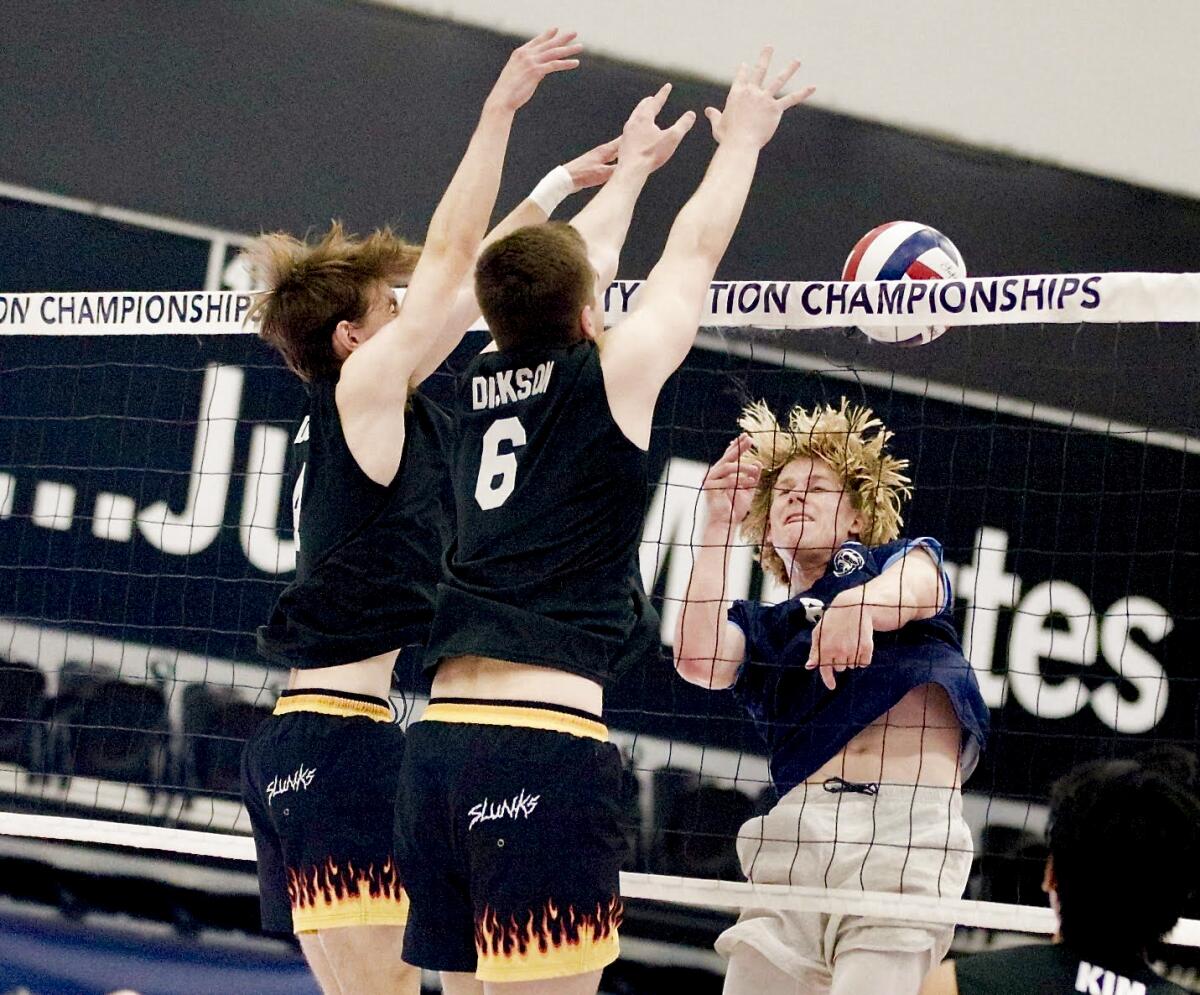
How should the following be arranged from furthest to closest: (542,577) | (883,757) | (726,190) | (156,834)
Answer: (156,834), (883,757), (726,190), (542,577)

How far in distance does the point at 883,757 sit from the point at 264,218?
3.92m

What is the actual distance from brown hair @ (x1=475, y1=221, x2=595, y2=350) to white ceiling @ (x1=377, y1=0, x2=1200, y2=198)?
375 cm

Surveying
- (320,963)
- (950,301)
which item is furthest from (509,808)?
(950,301)

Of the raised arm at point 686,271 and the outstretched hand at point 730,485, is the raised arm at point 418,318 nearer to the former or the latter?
the raised arm at point 686,271

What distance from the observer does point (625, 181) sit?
4129 mm

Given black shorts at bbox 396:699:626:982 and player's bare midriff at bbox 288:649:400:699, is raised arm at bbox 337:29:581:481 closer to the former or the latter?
player's bare midriff at bbox 288:649:400:699

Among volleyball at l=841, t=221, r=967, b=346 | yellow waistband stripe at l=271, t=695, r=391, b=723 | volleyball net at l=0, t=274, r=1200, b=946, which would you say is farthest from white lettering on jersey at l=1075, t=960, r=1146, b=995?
volleyball net at l=0, t=274, r=1200, b=946

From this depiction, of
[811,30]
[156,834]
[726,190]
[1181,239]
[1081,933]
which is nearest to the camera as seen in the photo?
[1081,933]

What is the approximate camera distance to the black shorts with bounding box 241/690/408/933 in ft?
12.2

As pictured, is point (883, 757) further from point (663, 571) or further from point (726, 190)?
point (663, 571)

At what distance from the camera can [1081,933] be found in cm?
253

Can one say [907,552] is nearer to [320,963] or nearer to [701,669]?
[701,669]

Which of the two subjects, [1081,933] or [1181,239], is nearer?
[1081,933]

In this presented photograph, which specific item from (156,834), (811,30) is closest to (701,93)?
(811,30)
